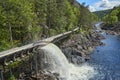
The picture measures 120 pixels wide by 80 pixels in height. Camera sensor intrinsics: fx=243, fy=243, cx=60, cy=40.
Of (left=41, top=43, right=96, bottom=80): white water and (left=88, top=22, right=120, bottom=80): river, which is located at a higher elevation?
(left=41, top=43, right=96, bottom=80): white water

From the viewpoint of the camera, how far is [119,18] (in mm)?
195125

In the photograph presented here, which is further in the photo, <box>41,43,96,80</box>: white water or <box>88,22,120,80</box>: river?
<box>88,22,120,80</box>: river

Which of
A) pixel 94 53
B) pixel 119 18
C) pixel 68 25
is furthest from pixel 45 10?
pixel 119 18

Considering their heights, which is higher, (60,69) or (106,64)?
(60,69)

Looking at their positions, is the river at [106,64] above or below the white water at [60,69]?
below

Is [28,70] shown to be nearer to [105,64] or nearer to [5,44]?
[5,44]

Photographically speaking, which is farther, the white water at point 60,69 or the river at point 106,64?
the river at point 106,64

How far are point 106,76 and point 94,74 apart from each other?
260 centimetres

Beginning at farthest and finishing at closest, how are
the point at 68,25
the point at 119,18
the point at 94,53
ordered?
the point at 119,18 < the point at 68,25 < the point at 94,53

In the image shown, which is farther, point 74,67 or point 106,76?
point 74,67

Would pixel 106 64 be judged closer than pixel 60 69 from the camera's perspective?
No

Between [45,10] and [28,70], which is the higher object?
[45,10]

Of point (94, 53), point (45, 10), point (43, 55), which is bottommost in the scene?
point (94, 53)

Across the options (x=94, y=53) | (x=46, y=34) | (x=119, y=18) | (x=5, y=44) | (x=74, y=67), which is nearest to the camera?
(x=5, y=44)
